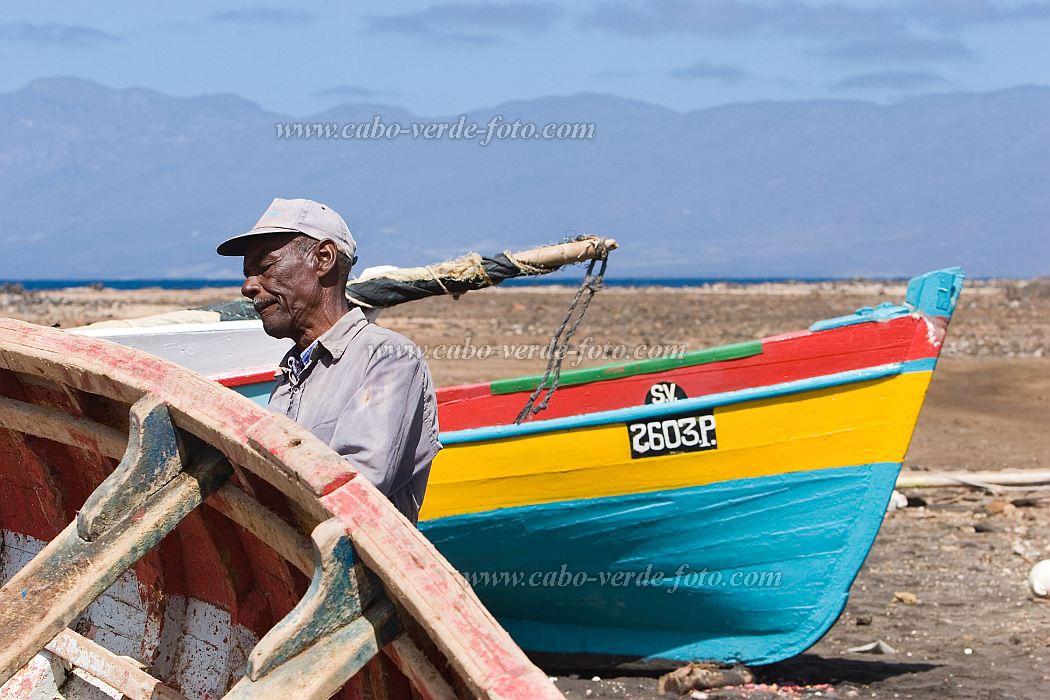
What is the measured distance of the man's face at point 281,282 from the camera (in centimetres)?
332

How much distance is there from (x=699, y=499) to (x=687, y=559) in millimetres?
350

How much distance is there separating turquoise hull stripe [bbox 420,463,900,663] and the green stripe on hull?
3.40 ft

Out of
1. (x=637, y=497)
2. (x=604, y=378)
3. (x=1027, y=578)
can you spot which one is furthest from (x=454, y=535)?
(x=1027, y=578)

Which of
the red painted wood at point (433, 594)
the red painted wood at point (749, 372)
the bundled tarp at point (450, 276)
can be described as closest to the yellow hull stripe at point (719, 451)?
the red painted wood at point (749, 372)

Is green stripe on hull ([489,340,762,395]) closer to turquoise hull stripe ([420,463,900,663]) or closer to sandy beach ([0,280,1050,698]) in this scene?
turquoise hull stripe ([420,463,900,663])

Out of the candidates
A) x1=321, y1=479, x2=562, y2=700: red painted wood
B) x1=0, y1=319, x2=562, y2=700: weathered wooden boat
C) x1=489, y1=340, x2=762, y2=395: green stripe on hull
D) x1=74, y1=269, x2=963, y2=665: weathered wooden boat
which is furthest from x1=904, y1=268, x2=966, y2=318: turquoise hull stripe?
x1=321, y1=479, x2=562, y2=700: red painted wood

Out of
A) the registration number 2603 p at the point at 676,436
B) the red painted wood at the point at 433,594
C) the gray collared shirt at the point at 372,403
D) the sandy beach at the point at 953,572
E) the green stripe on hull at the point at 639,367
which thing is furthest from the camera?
the green stripe on hull at the point at 639,367

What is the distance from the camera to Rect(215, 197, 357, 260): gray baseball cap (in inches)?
129

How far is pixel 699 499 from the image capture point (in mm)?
6797

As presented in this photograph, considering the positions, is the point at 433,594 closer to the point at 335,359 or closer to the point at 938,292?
the point at 335,359

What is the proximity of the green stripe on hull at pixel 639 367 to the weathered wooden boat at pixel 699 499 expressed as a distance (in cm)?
44

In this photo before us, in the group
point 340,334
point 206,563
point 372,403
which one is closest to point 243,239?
point 340,334

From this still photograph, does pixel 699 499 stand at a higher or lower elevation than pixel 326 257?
lower

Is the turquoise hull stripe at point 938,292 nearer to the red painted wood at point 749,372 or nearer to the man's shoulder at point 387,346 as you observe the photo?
the red painted wood at point 749,372
